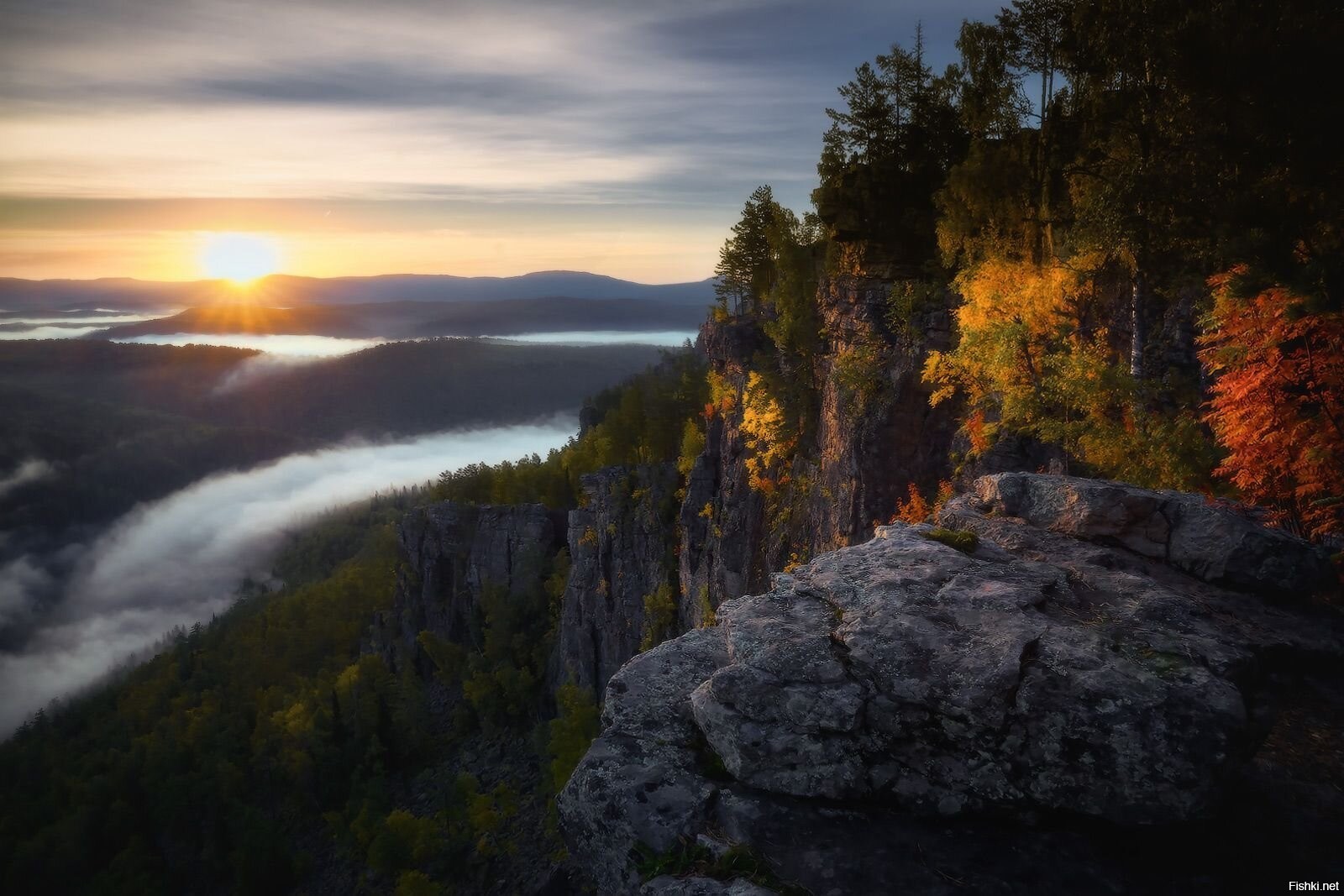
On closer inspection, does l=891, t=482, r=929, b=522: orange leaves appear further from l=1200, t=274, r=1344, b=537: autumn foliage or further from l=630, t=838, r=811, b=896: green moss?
l=630, t=838, r=811, b=896: green moss

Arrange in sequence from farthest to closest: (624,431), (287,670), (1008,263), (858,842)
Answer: (287,670) → (624,431) → (1008,263) → (858,842)

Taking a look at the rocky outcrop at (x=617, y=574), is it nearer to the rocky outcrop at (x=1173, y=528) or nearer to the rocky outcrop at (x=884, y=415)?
the rocky outcrop at (x=884, y=415)

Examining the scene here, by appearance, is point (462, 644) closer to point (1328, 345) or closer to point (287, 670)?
point (287, 670)

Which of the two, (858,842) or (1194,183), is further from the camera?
(1194,183)

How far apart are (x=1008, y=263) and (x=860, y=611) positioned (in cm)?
2049

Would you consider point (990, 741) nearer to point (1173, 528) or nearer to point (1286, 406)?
point (1173, 528)

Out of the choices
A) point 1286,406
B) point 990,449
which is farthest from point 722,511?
point 1286,406

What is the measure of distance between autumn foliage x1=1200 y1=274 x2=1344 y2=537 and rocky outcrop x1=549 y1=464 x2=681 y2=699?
2023 inches

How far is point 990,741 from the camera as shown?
8.99m

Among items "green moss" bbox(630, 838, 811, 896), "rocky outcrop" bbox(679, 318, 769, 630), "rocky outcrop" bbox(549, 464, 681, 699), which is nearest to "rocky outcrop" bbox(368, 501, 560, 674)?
"rocky outcrop" bbox(549, 464, 681, 699)

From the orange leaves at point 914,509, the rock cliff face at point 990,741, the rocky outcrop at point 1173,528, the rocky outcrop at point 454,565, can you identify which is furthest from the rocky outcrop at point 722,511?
the rocky outcrop at point 454,565

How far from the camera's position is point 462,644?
107 m

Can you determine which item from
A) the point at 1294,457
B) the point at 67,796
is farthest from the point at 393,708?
the point at 1294,457

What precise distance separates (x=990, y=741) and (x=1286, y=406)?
11476mm
